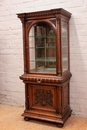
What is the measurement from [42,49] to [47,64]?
0.86ft

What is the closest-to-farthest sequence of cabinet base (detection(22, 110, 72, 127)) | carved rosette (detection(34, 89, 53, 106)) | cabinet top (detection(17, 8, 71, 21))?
cabinet top (detection(17, 8, 71, 21)) → cabinet base (detection(22, 110, 72, 127)) → carved rosette (detection(34, 89, 53, 106))

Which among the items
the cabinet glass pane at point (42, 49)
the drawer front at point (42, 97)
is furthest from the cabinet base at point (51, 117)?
the cabinet glass pane at point (42, 49)

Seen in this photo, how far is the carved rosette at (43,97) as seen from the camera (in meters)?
2.74

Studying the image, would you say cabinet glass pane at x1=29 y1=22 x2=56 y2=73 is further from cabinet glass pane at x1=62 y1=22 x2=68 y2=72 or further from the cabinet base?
the cabinet base

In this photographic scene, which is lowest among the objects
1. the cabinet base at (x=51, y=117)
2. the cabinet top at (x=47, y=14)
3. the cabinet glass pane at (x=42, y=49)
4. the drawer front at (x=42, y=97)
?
the cabinet base at (x=51, y=117)

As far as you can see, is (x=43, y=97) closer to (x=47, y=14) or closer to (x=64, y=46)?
(x=64, y=46)

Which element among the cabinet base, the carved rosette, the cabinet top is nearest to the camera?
the cabinet top

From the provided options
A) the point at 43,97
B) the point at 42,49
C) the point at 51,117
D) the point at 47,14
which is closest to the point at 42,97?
the point at 43,97

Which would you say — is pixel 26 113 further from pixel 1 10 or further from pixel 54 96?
pixel 1 10

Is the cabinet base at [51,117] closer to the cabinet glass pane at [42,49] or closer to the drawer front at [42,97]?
the drawer front at [42,97]

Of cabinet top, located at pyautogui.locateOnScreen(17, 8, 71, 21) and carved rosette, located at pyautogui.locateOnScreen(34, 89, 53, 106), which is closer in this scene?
cabinet top, located at pyautogui.locateOnScreen(17, 8, 71, 21)

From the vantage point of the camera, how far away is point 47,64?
9.29 feet

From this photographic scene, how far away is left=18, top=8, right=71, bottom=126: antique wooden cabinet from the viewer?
2.59 meters

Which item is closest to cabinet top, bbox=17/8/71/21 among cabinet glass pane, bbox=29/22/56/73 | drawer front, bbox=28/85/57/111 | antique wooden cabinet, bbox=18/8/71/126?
antique wooden cabinet, bbox=18/8/71/126
